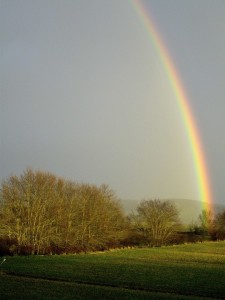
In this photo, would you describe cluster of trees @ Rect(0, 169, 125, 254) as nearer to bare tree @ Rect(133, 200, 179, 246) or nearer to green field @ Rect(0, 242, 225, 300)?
bare tree @ Rect(133, 200, 179, 246)

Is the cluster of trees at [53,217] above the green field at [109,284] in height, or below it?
above

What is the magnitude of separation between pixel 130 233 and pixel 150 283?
59635 mm

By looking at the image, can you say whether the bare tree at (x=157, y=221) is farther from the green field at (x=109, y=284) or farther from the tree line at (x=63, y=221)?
the green field at (x=109, y=284)

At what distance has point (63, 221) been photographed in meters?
67.1

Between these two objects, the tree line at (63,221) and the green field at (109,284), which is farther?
the tree line at (63,221)

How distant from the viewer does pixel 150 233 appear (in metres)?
90.6

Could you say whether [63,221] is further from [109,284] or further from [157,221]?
[109,284]

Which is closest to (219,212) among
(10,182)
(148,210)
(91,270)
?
(148,210)

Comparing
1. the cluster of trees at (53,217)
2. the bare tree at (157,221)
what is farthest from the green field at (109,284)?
the bare tree at (157,221)

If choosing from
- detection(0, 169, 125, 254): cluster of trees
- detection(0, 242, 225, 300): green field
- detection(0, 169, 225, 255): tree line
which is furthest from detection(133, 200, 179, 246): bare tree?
detection(0, 242, 225, 300): green field

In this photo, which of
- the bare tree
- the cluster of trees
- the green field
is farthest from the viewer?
the bare tree

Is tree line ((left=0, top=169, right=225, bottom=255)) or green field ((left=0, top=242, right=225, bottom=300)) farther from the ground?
tree line ((left=0, top=169, right=225, bottom=255))

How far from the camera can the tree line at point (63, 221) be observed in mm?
62000

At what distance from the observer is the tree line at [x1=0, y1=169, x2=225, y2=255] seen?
62.0 metres
